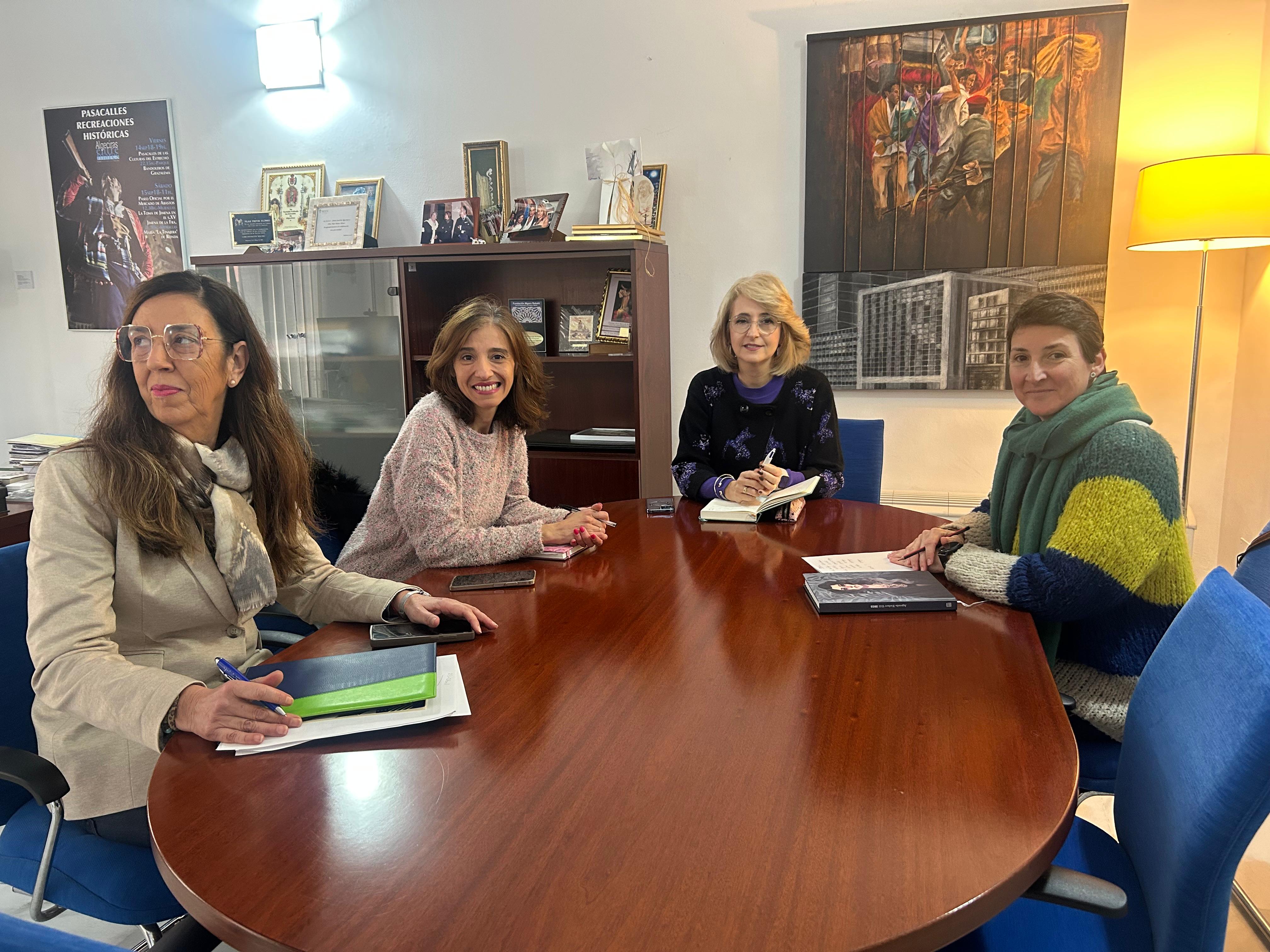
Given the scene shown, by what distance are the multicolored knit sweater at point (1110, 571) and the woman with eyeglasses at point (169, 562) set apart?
958 millimetres

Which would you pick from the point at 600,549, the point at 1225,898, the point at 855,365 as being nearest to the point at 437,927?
the point at 1225,898

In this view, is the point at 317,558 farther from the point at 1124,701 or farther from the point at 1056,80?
the point at 1056,80

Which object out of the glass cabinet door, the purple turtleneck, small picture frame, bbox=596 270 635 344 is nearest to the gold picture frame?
small picture frame, bbox=596 270 635 344

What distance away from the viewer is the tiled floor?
5.57 feet

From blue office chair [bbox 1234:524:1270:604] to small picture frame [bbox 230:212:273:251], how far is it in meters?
3.77

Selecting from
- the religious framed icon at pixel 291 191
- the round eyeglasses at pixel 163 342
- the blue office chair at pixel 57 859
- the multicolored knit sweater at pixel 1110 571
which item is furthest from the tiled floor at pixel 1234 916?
the religious framed icon at pixel 291 191

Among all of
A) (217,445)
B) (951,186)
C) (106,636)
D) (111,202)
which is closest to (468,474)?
(217,445)

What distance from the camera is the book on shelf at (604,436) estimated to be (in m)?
3.41

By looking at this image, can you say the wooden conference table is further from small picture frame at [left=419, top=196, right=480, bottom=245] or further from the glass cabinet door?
small picture frame at [left=419, top=196, right=480, bottom=245]

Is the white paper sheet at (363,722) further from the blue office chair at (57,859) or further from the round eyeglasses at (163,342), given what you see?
the round eyeglasses at (163,342)

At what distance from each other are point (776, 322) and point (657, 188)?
1.27 meters

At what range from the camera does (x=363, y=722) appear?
108 cm

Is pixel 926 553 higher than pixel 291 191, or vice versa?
pixel 291 191

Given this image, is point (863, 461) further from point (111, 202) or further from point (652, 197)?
point (111, 202)
